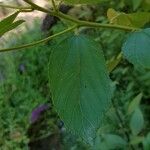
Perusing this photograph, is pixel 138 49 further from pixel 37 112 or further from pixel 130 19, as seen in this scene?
pixel 37 112

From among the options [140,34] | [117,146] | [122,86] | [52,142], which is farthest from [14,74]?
[140,34]

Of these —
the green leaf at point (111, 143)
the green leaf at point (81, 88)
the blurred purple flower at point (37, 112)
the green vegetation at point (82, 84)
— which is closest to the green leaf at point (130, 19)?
the green vegetation at point (82, 84)

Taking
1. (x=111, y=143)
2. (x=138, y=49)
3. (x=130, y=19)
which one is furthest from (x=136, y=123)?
(x=138, y=49)

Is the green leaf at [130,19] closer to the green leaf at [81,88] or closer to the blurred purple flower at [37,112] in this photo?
the green leaf at [81,88]

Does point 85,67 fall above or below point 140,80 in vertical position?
above

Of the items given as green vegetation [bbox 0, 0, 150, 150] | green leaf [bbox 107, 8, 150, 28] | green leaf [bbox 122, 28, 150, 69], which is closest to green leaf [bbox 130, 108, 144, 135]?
green vegetation [bbox 0, 0, 150, 150]

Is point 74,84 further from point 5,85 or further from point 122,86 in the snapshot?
point 5,85
